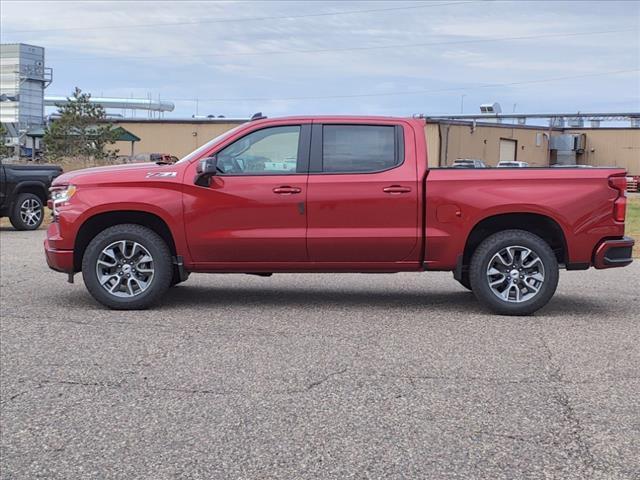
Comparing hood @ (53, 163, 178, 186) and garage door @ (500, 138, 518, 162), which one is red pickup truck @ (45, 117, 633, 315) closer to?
hood @ (53, 163, 178, 186)

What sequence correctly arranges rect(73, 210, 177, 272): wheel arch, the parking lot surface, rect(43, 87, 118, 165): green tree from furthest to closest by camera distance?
rect(43, 87, 118, 165): green tree, rect(73, 210, 177, 272): wheel arch, the parking lot surface

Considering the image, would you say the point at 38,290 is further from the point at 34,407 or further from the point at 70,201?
the point at 34,407

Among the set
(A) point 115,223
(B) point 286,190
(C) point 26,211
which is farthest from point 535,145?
(A) point 115,223

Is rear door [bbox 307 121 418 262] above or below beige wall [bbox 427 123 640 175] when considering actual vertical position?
below

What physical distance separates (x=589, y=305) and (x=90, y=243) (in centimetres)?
533

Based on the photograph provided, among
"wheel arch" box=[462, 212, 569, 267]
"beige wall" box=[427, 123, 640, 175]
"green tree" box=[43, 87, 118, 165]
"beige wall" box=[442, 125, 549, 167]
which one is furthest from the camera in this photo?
"beige wall" box=[427, 123, 640, 175]

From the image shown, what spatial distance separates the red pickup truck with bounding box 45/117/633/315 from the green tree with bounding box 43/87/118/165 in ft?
99.4

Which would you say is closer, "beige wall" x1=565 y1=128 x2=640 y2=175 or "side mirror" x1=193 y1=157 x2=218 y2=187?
"side mirror" x1=193 y1=157 x2=218 y2=187

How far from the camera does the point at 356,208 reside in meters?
7.59

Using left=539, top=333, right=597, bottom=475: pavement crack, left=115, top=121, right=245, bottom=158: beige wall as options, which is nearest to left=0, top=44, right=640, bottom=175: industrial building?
left=115, top=121, right=245, bottom=158: beige wall

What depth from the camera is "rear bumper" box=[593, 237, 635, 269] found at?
753cm

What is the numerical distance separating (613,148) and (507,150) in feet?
34.3

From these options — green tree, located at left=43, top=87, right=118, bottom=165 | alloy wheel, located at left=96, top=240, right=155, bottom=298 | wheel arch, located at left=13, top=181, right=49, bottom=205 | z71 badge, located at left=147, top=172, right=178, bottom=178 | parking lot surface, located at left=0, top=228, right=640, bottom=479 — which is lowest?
parking lot surface, located at left=0, top=228, right=640, bottom=479

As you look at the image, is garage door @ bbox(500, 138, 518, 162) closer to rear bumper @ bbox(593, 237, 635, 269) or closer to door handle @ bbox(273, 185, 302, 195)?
rear bumper @ bbox(593, 237, 635, 269)
